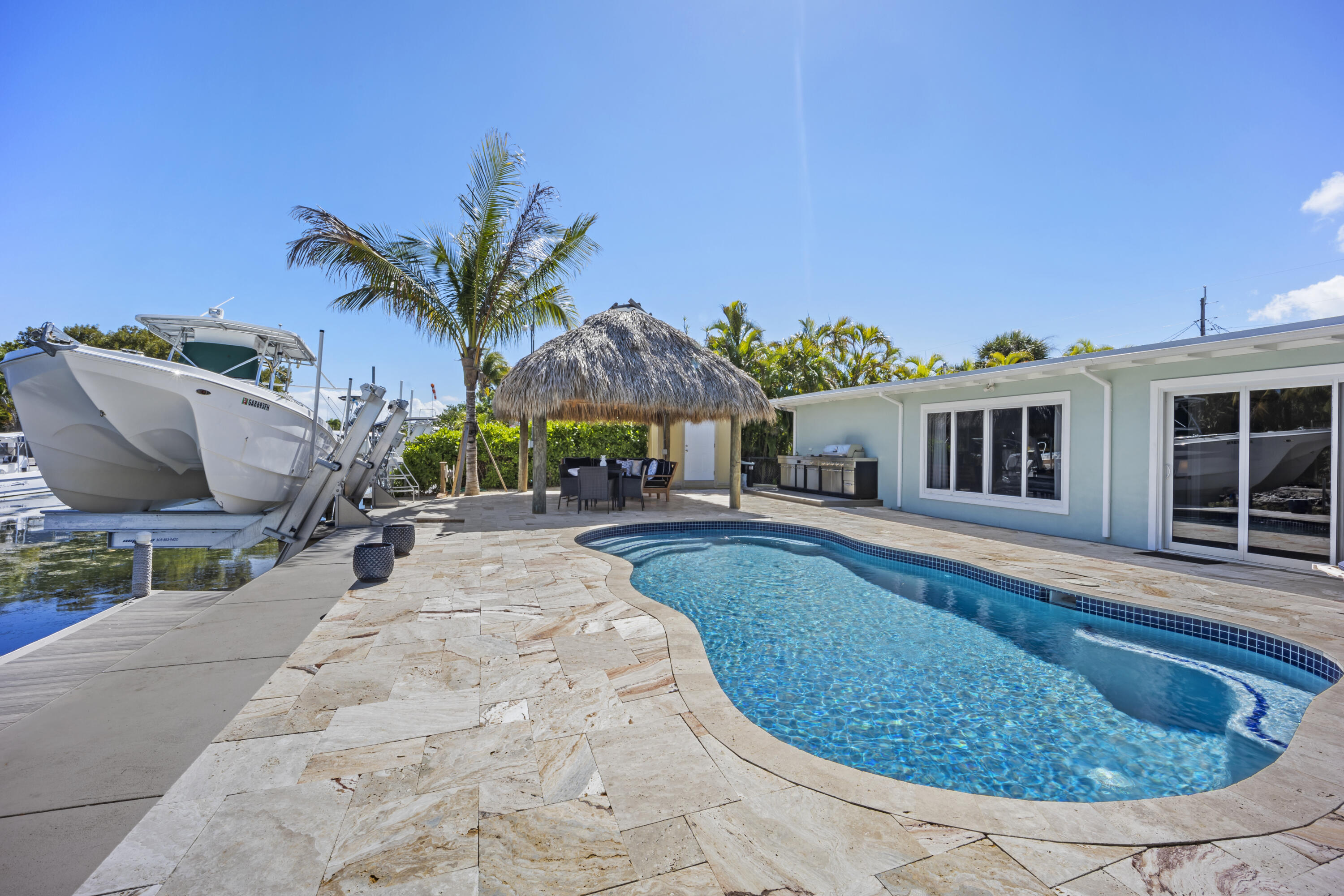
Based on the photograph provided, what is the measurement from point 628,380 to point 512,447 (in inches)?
243

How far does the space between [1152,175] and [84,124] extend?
20154 mm

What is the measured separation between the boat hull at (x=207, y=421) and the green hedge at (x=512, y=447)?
4.60 metres

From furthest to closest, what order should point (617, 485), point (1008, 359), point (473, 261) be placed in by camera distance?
1. point (1008, 359)
2. point (473, 261)
3. point (617, 485)

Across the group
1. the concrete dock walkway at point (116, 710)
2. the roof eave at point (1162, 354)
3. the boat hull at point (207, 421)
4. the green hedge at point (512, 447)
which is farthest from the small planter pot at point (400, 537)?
the roof eave at point (1162, 354)

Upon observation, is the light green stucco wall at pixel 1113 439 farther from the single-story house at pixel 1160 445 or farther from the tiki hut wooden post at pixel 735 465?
the tiki hut wooden post at pixel 735 465

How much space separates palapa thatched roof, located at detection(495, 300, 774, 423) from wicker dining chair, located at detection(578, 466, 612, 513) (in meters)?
1.15

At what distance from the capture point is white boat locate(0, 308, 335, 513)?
710 centimetres

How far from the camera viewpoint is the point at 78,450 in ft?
26.4

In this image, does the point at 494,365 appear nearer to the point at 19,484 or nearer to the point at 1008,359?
the point at 19,484

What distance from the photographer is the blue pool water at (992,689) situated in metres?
2.67

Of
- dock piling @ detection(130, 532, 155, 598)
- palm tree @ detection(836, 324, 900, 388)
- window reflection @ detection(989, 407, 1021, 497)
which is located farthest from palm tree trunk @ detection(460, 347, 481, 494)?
palm tree @ detection(836, 324, 900, 388)

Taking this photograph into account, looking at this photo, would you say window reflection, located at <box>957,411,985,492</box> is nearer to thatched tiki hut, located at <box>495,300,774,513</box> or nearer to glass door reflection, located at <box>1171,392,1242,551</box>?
glass door reflection, located at <box>1171,392,1242,551</box>

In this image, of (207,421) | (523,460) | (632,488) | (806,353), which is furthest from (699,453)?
(207,421)

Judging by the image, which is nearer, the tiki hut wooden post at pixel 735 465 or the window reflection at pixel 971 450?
the window reflection at pixel 971 450
